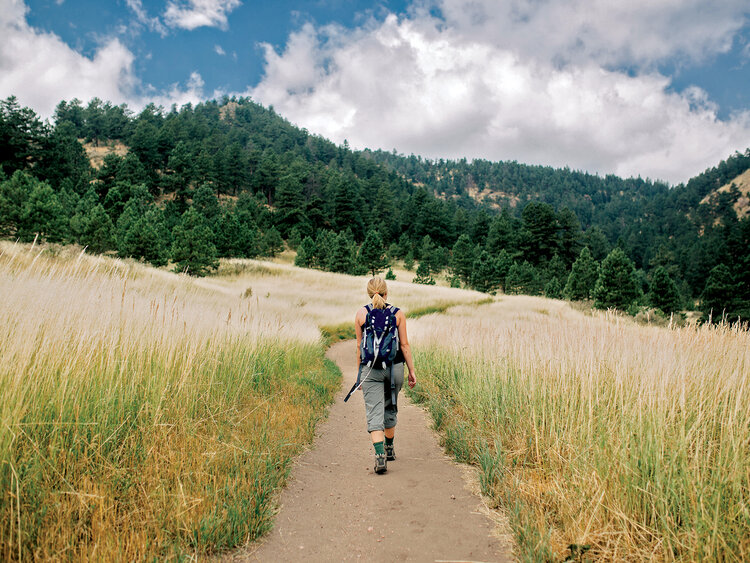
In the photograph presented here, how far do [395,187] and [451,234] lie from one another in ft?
122

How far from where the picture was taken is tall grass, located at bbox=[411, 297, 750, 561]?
2.65 m

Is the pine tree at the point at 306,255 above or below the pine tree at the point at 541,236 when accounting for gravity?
below

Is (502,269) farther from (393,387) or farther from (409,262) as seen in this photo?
(393,387)

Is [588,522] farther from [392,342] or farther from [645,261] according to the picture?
[645,261]

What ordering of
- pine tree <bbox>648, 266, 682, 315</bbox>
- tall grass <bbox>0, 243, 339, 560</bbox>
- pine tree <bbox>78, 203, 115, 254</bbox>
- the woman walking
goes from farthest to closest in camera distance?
pine tree <bbox>648, 266, 682, 315</bbox> → pine tree <bbox>78, 203, 115, 254</bbox> → the woman walking → tall grass <bbox>0, 243, 339, 560</bbox>

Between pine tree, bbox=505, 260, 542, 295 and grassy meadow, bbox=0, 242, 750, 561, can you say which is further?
pine tree, bbox=505, 260, 542, 295

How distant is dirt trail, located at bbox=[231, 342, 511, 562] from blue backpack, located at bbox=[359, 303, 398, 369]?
1241 millimetres

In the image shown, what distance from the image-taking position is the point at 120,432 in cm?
337

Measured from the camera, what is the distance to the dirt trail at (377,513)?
116 inches

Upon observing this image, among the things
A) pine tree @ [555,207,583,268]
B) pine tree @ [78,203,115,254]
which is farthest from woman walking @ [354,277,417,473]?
pine tree @ [555,207,583,268]

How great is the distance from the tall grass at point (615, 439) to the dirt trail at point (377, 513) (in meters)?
0.34

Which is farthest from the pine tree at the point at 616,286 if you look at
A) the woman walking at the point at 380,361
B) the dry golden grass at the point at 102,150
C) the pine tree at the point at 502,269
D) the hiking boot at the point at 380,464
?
the dry golden grass at the point at 102,150

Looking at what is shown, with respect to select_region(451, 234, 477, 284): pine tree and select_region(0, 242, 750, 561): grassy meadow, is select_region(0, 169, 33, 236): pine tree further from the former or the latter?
select_region(451, 234, 477, 284): pine tree

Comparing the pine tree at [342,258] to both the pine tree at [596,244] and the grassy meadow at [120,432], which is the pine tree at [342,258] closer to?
the grassy meadow at [120,432]
